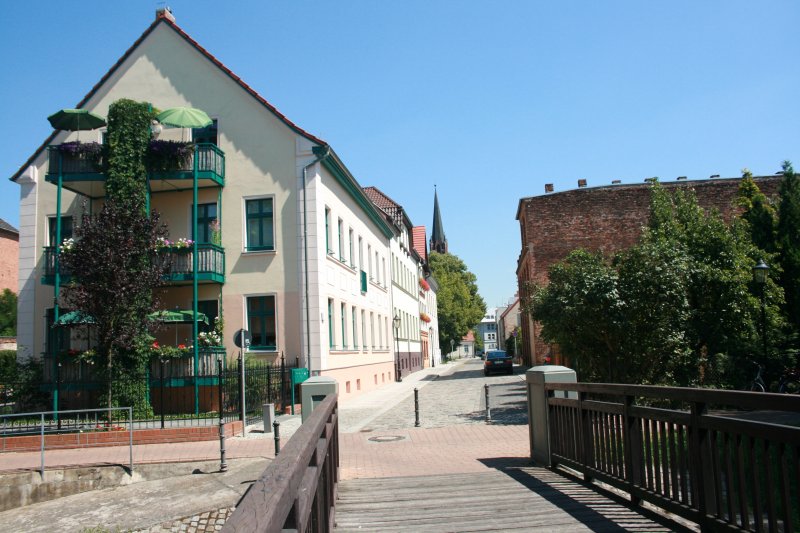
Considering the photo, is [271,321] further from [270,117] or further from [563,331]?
[563,331]

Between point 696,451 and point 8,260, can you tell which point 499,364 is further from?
point 8,260

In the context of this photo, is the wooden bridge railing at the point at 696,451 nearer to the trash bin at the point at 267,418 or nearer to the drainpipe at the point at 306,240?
the trash bin at the point at 267,418

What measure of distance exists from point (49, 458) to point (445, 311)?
6991 centimetres

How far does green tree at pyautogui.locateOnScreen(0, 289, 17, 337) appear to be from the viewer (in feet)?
163

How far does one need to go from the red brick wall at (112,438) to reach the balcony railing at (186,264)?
6.39 meters

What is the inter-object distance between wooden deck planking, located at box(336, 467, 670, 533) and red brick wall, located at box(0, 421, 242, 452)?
773 cm

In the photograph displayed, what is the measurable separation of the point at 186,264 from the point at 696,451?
1851 cm

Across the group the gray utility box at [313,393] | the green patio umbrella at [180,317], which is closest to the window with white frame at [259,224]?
the green patio umbrella at [180,317]

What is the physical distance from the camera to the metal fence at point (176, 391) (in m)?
18.1

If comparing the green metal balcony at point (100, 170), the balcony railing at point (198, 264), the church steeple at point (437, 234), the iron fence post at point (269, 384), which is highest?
the church steeple at point (437, 234)

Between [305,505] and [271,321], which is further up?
[271,321]

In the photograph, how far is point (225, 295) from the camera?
71.9 ft

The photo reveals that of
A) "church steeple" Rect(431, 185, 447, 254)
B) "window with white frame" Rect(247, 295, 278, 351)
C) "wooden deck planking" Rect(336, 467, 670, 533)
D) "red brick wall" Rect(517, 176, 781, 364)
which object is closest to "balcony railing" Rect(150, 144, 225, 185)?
"window with white frame" Rect(247, 295, 278, 351)

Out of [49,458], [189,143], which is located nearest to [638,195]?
[189,143]
